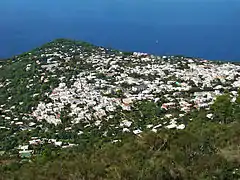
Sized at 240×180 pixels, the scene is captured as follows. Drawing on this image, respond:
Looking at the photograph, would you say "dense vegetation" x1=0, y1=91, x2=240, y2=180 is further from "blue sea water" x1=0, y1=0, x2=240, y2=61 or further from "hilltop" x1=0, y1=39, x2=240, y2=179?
"blue sea water" x1=0, y1=0, x2=240, y2=61

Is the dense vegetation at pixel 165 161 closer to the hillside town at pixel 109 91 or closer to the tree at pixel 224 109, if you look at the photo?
the tree at pixel 224 109

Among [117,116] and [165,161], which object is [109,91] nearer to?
[117,116]

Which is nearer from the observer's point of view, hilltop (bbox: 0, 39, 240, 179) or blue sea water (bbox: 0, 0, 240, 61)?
hilltop (bbox: 0, 39, 240, 179)

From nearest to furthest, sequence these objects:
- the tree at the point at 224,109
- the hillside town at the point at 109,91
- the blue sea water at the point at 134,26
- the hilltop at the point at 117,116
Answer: the hilltop at the point at 117,116 → the tree at the point at 224,109 → the hillside town at the point at 109,91 → the blue sea water at the point at 134,26

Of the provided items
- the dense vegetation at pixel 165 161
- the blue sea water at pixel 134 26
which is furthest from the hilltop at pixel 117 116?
the blue sea water at pixel 134 26

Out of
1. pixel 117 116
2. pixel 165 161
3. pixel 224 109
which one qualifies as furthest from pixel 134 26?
pixel 165 161

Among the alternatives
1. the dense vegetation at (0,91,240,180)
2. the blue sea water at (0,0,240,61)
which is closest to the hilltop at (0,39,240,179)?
the dense vegetation at (0,91,240,180)
